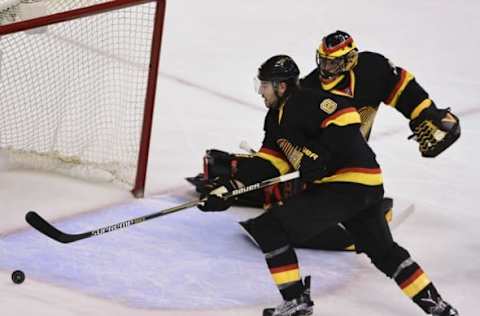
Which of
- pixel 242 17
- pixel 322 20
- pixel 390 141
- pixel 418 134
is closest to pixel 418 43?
pixel 322 20

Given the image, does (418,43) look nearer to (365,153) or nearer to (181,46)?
(181,46)

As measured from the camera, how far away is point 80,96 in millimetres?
5051

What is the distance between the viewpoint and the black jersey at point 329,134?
12.0 feet

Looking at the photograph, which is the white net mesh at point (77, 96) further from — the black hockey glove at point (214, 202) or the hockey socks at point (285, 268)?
the hockey socks at point (285, 268)

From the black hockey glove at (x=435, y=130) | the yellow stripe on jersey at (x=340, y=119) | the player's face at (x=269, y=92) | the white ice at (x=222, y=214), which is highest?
the player's face at (x=269, y=92)

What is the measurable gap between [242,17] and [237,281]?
3598 millimetres

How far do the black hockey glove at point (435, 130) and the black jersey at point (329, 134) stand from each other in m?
0.76

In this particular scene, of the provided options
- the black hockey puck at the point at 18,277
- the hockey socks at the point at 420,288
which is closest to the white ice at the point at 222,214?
the black hockey puck at the point at 18,277

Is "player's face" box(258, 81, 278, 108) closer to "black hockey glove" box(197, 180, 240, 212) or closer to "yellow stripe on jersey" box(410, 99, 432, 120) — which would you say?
"black hockey glove" box(197, 180, 240, 212)

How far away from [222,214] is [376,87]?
841 mm

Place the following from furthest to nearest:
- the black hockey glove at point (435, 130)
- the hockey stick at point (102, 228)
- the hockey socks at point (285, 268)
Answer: the black hockey glove at point (435, 130) < the hockey stick at point (102, 228) < the hockey socks at point (285, 268)

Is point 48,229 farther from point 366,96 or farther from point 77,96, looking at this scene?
point 366,96

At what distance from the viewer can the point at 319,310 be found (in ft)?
12.8

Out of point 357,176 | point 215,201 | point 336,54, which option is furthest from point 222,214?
point 357,176
